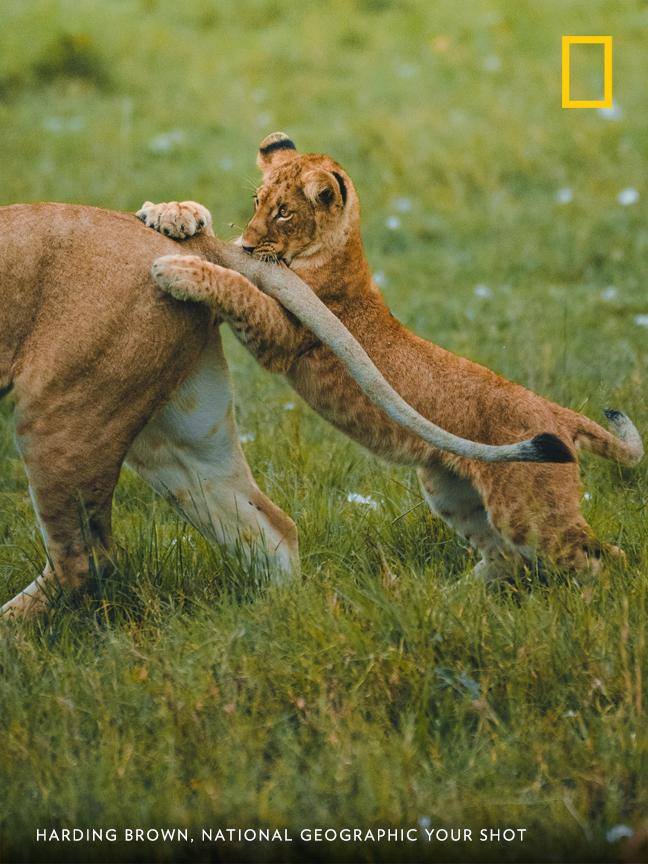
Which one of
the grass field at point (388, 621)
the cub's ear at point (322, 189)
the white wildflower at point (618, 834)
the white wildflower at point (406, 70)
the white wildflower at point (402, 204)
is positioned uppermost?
the white wildflower at point (406, 70)

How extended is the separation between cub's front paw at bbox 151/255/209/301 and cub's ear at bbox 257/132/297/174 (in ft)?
2.76

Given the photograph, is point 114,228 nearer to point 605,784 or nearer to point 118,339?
point 118,339

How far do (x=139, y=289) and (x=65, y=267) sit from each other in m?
0.20

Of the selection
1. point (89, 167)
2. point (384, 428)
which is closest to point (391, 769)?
point (384, 428)

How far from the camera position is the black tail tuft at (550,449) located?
3.51 m

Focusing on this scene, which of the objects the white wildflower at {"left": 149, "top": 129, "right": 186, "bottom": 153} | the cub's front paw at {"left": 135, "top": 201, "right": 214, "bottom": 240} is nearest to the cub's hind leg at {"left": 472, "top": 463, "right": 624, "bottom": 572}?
the cub's front paw at {"left": 135, "top": 201, "right": 214, "bottom": 240}

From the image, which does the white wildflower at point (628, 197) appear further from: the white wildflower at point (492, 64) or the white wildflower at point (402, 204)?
the white wildflower at point (492, 64)

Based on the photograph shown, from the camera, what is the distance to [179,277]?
11.9 ft

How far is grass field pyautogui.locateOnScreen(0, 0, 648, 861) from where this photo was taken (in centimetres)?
292

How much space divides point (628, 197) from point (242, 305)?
4965mm

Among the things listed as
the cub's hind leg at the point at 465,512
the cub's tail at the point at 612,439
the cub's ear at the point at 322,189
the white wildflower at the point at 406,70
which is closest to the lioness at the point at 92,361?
the cub's ear at the point at 322,189

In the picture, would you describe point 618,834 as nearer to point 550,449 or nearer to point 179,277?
point 550,449

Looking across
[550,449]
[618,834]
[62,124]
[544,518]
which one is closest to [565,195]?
[62,124]

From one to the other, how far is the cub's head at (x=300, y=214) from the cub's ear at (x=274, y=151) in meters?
0.16
